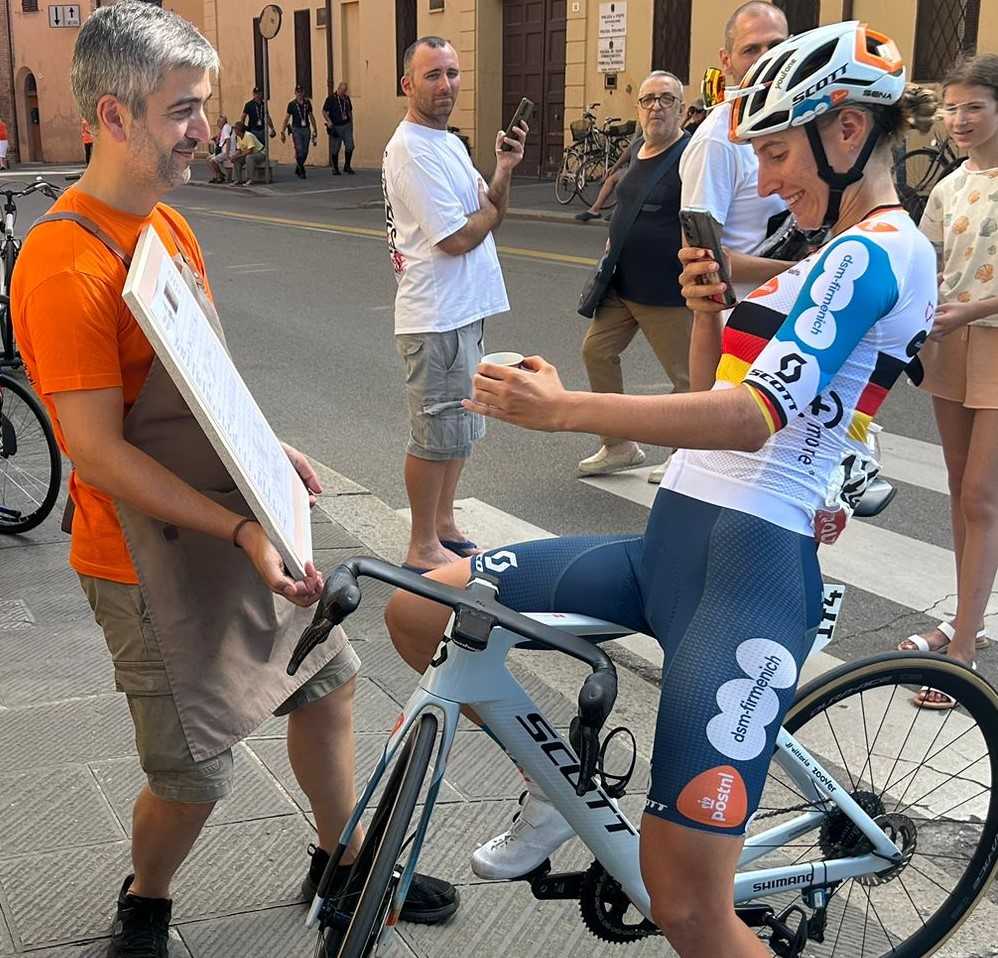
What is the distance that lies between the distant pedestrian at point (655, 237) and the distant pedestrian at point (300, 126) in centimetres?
2548

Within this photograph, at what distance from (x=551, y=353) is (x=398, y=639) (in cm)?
713

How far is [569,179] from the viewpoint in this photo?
21734 millimetres

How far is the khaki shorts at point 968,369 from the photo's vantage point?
4.24m

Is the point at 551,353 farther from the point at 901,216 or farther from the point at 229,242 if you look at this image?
the point at 229,242

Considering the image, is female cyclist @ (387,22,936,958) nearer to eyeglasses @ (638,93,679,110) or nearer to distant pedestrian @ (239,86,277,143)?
eyeglasses @ (638,93,679,110)

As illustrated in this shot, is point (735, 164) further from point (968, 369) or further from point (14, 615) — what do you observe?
point (14, 615)

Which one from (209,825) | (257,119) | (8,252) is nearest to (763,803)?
(209,825)

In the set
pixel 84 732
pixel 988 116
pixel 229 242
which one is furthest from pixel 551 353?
pixel 229 242

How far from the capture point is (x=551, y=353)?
381 inches

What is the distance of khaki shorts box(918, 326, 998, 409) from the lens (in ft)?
13.9

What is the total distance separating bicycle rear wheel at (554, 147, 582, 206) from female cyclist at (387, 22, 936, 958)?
1940cm

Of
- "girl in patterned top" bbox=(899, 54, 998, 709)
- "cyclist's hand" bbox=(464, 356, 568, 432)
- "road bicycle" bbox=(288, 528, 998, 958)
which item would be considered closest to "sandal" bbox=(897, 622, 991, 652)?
"girl in patterned top" bbox=(899, 54, 998, 709)

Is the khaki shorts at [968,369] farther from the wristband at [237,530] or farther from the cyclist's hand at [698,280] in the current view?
the wristband at [237,530]

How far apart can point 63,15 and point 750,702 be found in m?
48.3
